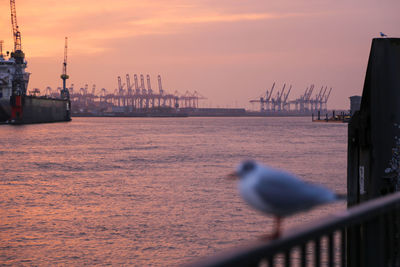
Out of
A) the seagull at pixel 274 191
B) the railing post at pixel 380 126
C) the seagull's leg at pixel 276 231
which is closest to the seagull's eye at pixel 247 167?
the seagull at pixel 274 191

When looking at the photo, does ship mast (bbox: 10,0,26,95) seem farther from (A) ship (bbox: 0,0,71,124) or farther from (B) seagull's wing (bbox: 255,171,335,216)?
(B) seagull's wing (bbox: 255,171,335,216)

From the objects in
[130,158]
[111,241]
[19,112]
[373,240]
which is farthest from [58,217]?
[19,112]

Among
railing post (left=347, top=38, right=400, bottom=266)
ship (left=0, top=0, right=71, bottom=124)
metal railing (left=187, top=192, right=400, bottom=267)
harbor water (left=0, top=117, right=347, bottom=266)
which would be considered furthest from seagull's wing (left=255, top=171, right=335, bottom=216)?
ship (left=0, top=0, right=71, bottom=124)

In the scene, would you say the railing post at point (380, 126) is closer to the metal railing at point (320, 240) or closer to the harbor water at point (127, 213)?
the metal railing at point (320, 240)

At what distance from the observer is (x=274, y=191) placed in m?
2.01

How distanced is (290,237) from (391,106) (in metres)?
6.41

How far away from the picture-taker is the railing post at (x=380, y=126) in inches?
317

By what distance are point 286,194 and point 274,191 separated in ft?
0.18

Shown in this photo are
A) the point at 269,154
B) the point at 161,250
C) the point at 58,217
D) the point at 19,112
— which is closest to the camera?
the point at 161,250

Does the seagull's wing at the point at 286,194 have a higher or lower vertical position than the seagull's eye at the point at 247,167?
lower

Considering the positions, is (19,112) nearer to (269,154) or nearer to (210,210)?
(269,154)

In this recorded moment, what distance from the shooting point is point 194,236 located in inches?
674

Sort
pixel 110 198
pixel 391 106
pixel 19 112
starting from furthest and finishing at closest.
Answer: pixel 19 112 < pixel 110 198 < pixel 391 106

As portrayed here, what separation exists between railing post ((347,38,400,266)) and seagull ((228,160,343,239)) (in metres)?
6.42
